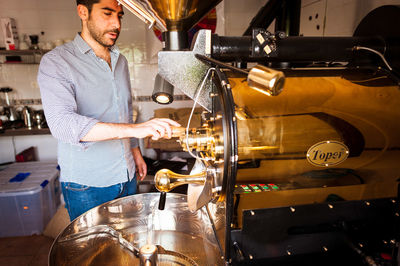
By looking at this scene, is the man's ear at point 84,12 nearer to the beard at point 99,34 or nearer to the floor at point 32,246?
the beard at point 99,34

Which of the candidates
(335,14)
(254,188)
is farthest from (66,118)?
(335,14)

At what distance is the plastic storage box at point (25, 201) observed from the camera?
2.69 m

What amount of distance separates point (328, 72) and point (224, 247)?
676 millimetres

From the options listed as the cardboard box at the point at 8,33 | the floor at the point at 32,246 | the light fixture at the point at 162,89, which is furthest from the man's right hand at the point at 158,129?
the cardboard box at the point at 8,33

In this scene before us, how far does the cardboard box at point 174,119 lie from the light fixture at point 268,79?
222 centimetres

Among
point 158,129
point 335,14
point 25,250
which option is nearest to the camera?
point 158,129

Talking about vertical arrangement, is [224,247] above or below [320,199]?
below

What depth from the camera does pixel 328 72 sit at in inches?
36.0

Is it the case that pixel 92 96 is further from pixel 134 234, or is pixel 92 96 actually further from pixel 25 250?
pixel 25 250

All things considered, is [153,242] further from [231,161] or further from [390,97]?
[390,97]

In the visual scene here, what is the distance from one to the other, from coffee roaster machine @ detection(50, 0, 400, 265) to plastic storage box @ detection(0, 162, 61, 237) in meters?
2.15

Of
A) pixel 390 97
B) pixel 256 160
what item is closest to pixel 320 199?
pixel 256 160

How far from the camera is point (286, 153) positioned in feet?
2.54

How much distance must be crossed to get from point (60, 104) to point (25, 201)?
1927 millimetres
